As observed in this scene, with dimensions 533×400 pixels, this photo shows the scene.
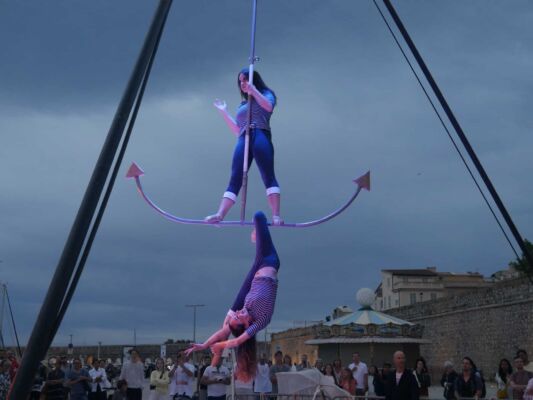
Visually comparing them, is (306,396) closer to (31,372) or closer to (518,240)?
(518,240)

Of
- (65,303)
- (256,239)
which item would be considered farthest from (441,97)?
(65,303)

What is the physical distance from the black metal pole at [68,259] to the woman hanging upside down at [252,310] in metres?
1.73

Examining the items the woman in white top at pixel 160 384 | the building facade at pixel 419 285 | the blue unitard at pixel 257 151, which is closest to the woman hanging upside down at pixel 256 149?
the blue unitard at pixel 257 151

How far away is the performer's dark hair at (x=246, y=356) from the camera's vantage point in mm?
7095

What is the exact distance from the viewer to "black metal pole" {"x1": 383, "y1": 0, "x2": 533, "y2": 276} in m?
7.17

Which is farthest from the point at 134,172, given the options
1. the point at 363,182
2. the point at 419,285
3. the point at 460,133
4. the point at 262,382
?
the point at 419,285

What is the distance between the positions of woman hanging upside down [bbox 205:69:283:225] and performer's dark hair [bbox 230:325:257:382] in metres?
1.15

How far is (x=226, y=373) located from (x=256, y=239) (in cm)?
536

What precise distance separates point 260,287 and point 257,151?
1.41 meters

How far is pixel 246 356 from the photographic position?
23.3ft

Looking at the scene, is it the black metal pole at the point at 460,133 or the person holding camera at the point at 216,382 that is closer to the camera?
the black metal pole at the point at 460,133

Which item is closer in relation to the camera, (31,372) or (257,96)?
(31,372)

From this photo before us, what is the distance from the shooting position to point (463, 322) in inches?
1468

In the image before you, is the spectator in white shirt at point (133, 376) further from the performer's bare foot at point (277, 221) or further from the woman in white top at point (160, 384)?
the performer's bare foot at point (277, 221)
